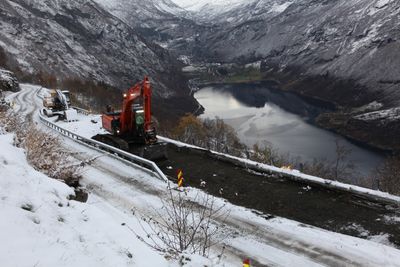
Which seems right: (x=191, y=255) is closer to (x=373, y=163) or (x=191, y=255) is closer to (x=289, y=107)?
(x=373, y=163)

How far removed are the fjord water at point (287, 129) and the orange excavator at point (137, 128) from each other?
74110 millimetres

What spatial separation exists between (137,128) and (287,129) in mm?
108501

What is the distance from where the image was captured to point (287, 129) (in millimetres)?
128125

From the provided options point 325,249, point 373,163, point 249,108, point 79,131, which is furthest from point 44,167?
point 249,108

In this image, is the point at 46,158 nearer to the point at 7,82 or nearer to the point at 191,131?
the point at 7,82

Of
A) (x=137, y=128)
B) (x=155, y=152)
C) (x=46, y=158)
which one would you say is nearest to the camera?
(x=46, y=158)

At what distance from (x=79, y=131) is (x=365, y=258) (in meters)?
26.1

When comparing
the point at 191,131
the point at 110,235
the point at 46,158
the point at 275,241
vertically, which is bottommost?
the point at 191,131

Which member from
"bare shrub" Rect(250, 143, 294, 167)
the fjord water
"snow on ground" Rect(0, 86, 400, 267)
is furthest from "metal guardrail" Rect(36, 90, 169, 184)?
the fjord water

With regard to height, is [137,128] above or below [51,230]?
above

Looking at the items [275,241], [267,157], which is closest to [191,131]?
[267,157]

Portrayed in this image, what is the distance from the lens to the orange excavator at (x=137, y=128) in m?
23.1

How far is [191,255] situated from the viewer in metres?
9.79

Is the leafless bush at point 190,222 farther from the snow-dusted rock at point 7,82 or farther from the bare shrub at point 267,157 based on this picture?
the snow-dusted rock at point 7,82
